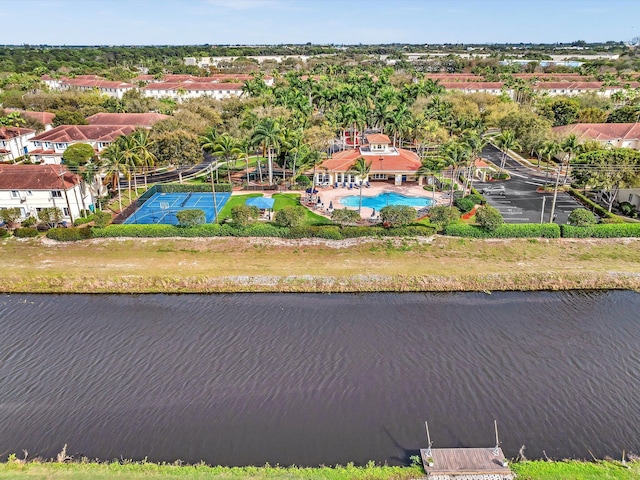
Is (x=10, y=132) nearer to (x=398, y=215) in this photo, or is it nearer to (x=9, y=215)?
(x=9, y=215)

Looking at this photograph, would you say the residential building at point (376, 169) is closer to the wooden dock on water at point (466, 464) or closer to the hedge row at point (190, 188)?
the hedge row at point (190, 188)

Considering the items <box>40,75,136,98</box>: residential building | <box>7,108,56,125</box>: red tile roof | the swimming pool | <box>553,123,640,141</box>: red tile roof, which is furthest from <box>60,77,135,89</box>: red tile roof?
<box>553,123,640,141</box>: red tile roof

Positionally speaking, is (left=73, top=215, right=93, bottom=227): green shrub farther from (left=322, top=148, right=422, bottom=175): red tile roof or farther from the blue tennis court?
(left=322, top=148, right=422, bottom=175): red tile roof

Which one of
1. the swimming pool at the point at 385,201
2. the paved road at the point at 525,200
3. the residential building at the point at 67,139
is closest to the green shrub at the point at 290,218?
the swimming pool at the point at 385,201

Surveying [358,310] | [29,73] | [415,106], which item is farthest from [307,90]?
[29,73]

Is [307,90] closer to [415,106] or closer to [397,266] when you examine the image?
[415,106]

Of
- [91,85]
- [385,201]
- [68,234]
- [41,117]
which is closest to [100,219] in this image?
[68,234]
